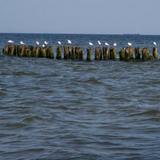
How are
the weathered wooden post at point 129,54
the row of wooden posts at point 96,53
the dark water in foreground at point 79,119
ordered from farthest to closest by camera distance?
the row of wooden posts at point 96,53 → the weathered wooden post at point 129,54 → the dark water in foreground at point 79,119

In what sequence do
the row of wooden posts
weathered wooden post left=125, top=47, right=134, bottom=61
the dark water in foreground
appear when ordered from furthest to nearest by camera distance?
the row of wooden posts < weathered wooden post left=125, top=47, right=134, bottom=61 < the dark water in foreground

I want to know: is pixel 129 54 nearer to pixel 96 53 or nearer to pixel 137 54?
pixel 137 54

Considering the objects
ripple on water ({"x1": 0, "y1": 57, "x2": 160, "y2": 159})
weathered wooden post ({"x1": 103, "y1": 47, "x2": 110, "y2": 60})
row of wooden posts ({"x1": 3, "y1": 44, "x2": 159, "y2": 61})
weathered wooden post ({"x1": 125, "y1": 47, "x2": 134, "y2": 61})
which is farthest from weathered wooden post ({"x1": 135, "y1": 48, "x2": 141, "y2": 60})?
ripple on water ({"x1": 0, "y1": 57, "x2": 160, "y2": 159})

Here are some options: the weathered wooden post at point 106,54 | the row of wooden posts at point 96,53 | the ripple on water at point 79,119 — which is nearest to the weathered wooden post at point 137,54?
the row of wooden posts at point 96,53

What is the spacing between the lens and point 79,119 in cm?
1366

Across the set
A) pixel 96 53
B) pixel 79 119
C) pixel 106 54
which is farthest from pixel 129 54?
pixel 79 119

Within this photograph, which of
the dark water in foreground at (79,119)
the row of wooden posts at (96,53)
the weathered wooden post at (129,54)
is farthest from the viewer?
the row of wooden posts at (96,53)

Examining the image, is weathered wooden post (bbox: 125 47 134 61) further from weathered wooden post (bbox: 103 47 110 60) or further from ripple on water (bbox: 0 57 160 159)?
ripple on water (bbox: 0 57 160 159)

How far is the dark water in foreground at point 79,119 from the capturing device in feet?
33.8

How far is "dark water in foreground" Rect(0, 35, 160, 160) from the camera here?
10.3 meters

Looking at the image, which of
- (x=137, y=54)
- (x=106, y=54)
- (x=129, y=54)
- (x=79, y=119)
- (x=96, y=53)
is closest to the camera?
(x=79, y=119)

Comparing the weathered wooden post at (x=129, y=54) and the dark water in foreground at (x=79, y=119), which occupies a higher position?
the weathered wooden post at (x=129, y=54)

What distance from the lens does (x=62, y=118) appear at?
13.9m

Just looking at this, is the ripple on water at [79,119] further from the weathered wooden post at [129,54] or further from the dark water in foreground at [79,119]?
the weathered wooden post at [129,54]
